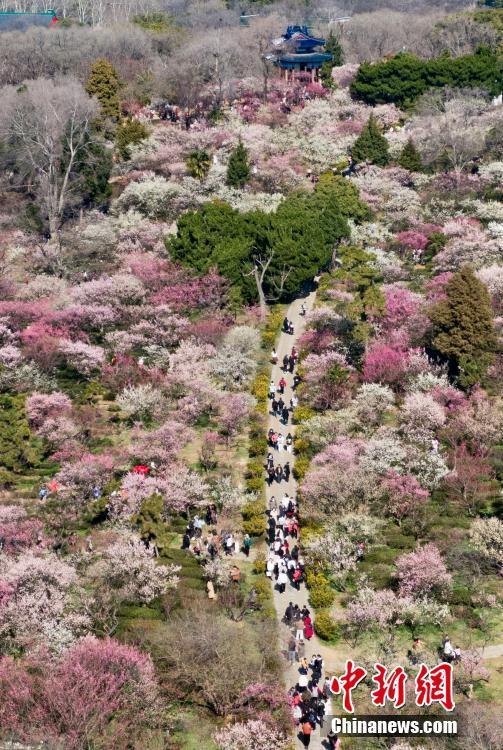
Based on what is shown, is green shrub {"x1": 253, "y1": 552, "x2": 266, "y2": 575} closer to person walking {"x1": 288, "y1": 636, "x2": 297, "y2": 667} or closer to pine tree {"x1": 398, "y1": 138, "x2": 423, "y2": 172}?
person walking {"x1": 288, "y1": 636, "x2": 297, "y2": 667}

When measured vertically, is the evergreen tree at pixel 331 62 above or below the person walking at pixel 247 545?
above

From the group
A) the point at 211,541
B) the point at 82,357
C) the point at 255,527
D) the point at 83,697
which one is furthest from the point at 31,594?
the point at 82,357

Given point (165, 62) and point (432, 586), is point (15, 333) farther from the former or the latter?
point (165, 62)

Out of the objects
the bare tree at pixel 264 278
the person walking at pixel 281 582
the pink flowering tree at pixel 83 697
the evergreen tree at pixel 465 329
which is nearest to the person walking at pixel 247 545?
the person walking at pixel 281 582

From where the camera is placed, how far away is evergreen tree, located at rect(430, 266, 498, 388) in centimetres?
6262

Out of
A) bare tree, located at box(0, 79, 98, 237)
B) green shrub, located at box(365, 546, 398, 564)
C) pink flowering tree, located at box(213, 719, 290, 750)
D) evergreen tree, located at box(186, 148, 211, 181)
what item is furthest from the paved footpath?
bare tree, located at box(0, 79, 98, 237)

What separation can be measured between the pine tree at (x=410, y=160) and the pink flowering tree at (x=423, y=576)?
63540mm

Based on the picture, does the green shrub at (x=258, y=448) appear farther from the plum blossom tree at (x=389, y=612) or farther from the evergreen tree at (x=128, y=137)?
the evergreen tree at (x=128, y=137)

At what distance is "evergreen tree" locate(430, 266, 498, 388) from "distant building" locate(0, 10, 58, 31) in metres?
111

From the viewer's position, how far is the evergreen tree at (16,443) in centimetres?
5631

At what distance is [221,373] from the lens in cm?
6525

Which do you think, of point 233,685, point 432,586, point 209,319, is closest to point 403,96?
point 209,319

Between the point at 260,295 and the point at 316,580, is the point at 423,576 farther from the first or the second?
the point at 260,295

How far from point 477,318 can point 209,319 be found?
20464mm
